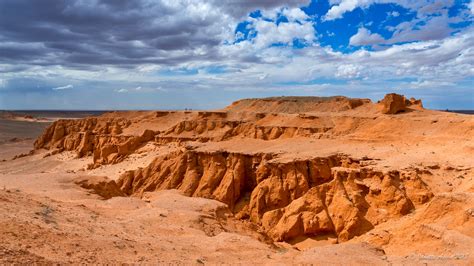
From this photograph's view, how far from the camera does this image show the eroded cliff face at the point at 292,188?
66.9 ft

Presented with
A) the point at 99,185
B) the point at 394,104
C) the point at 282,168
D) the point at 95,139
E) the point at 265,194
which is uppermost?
the point at 394,104

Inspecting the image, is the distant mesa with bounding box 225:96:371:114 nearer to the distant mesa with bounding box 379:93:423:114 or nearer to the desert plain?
the desert plain

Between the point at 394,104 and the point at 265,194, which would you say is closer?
the point at 265,194

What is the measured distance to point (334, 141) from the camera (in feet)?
96.9

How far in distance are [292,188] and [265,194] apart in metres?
1.73

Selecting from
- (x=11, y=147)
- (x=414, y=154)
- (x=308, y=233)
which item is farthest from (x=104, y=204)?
(x=11, y=147)

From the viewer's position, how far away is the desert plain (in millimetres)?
12828

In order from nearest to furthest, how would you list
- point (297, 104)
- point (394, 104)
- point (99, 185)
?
point (99, 185) < point (394, 104) < point (297, 104)

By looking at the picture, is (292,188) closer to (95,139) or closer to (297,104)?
(297,104)

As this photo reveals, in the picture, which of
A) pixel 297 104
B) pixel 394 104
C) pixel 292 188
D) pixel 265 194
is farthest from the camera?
pixel 297 104

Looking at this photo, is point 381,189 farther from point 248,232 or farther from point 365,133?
point 365,133

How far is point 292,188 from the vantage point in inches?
1006

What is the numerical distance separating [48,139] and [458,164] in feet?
162

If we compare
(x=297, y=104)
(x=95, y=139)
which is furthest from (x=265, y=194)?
(x=95, y=139)
